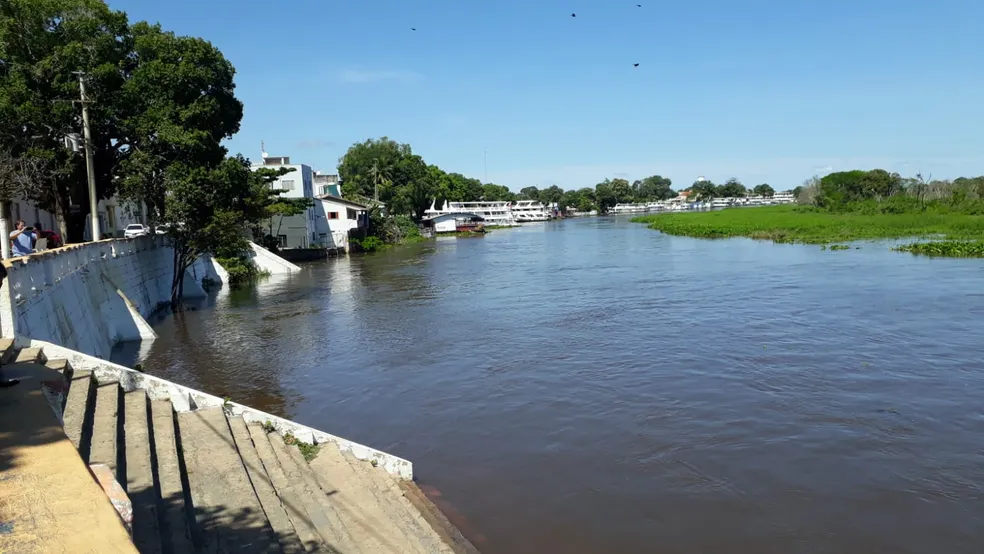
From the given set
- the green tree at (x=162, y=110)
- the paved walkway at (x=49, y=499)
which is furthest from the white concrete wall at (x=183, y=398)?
the green tree at (x=162, y=110)

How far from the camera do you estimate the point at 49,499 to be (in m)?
3.72

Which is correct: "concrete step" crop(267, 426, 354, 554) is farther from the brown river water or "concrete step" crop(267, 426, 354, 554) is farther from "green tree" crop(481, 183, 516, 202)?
"green tree" crop(481, 183, 516, 202)

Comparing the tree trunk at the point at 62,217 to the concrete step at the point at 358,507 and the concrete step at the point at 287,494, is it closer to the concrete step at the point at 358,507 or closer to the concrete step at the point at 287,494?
the concrete step at the point at 287,494

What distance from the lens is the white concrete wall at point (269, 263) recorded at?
136 feet

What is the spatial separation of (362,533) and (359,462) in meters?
2.00

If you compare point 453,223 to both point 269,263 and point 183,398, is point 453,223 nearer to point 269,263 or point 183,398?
point 269,263

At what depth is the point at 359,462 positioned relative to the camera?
909 centimetres

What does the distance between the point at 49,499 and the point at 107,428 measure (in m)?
4.02

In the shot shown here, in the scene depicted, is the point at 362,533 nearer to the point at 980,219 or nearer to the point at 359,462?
the point at 359,462

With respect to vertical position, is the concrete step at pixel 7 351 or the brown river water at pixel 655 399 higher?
the concrete step at pixel 7 351

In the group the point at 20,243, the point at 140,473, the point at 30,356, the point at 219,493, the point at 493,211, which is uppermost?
the point at 493,211

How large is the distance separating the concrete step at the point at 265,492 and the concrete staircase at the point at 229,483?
0.01m

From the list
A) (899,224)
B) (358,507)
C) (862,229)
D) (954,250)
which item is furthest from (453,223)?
(358,507)

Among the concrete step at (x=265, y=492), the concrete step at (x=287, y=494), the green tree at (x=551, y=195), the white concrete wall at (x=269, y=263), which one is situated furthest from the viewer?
the green tree at (x=551, y=195)
